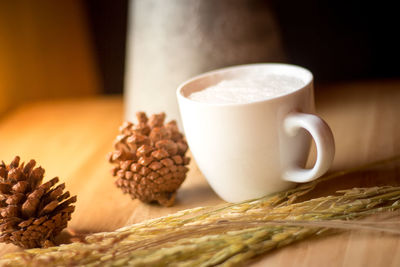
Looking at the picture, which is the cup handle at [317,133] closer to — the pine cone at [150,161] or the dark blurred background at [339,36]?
the pine cone at [150,161]

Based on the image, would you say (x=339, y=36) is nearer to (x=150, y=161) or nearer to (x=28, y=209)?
(x=150, y=161)

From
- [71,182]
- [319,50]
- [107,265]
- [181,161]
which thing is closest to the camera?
[107,265]

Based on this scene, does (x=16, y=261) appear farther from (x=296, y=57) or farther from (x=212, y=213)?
(x=296, y=57)

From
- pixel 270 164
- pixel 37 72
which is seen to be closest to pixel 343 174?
pixel 270 164

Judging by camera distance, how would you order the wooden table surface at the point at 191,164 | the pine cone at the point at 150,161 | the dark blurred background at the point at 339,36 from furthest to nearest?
the dark blurred background at the point at 339,36 < the pine cone at the point at 150,161 < the wooden table surface at the point at 191,164

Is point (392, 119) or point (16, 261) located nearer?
point (16, 261)

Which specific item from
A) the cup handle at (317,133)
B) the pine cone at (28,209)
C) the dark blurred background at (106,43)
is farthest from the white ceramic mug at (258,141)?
the dark blurred background at (106,43)

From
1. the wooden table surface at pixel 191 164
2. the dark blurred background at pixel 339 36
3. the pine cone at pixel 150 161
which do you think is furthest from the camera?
the dark blurred background at pixel 339 36
